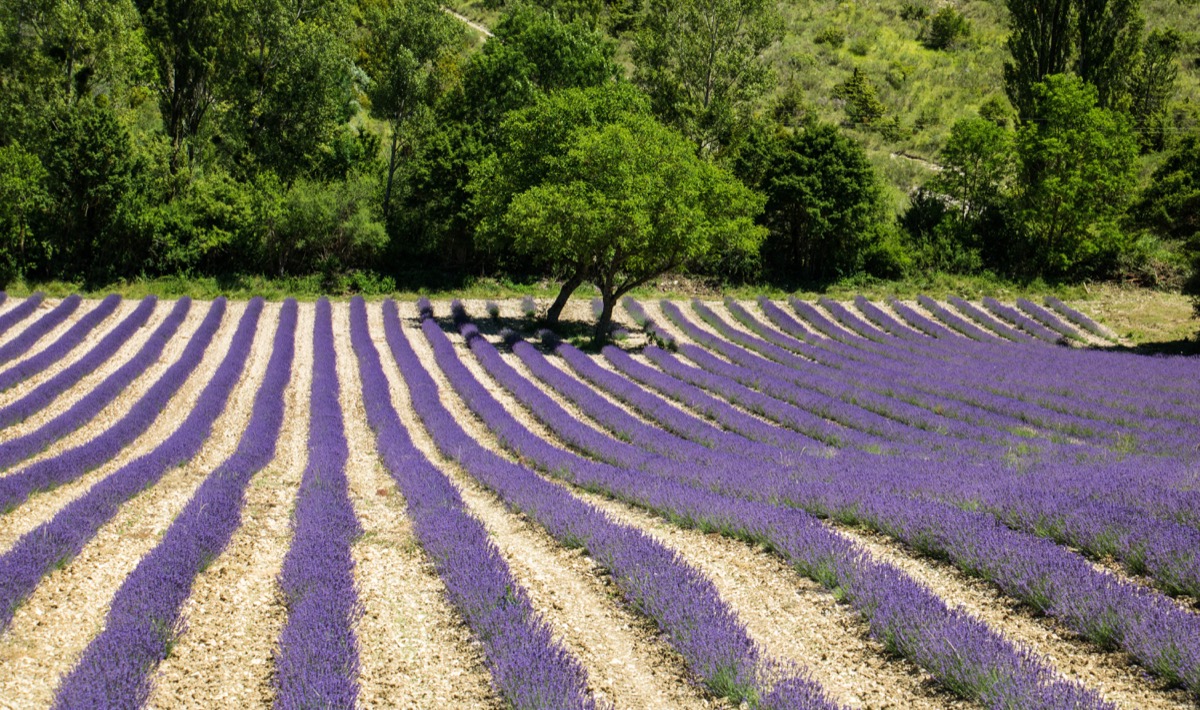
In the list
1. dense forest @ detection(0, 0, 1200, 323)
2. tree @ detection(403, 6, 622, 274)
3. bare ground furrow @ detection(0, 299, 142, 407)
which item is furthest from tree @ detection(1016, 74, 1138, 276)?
bare ground furrow @ detection(0, 299, 142, 407)

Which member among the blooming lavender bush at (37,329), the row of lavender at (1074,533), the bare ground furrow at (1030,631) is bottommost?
the blooming lavender bush at (37,329)

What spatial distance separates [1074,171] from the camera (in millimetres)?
31812

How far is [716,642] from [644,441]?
8463mm

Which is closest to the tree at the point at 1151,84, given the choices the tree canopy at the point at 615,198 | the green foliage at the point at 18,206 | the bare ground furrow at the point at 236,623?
the tree canopy at the point at 615,198

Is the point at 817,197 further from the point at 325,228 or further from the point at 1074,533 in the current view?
the point at 1074,533

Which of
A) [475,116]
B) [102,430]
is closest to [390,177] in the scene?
[475,116]

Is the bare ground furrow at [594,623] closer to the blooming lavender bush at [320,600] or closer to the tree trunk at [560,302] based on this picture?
the blooming lavender bush at [320,600]

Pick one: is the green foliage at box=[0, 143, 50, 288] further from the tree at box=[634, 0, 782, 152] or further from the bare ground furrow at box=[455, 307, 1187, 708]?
the bare ground furrow at box=[455, 307, 1187, 708]

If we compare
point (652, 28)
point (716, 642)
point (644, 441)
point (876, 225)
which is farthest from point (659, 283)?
point (716, 642)

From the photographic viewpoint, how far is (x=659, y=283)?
3500 cm

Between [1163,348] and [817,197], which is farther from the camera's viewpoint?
[817,197]

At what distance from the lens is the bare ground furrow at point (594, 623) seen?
212 inches

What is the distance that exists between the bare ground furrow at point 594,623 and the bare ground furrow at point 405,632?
77 centimetres

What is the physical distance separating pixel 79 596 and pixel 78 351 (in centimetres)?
1705
